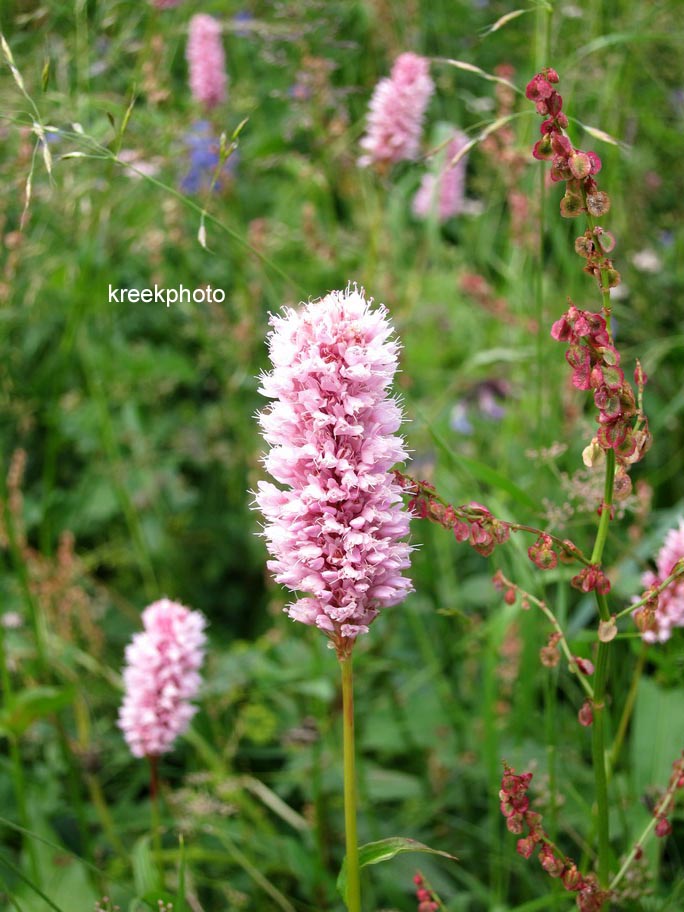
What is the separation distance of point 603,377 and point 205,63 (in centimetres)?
223

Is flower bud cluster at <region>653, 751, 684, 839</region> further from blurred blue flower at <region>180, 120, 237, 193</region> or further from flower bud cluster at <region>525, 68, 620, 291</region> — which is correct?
blurred blue flower at <region>180, 120, 237, 193</region>

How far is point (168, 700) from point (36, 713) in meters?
0.30

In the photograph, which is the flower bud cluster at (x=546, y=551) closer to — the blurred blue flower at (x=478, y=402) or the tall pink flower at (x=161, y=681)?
the tall pink flower at (x=161, y=681)

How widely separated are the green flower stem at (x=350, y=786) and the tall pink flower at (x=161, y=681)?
0.66m

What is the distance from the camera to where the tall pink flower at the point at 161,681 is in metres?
1.72

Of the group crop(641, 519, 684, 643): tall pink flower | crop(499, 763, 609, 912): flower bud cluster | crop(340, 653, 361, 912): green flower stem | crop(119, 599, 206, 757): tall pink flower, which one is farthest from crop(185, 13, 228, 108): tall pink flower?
crop(499, 763, 609, 912): flower bud cluster

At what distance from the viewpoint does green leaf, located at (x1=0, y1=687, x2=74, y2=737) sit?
1.82 metres

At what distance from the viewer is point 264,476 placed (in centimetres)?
263

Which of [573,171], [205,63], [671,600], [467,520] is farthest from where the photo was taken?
[205,63]

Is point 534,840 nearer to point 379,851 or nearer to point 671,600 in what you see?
point 379,851

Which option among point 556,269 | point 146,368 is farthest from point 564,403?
point 146,368

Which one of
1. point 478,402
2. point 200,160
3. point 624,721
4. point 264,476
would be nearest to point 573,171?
point 624,721

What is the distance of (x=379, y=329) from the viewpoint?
1063 mm

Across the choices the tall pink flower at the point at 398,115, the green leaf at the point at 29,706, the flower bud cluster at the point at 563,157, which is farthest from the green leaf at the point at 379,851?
the tall pink flower at the point at 398,115
